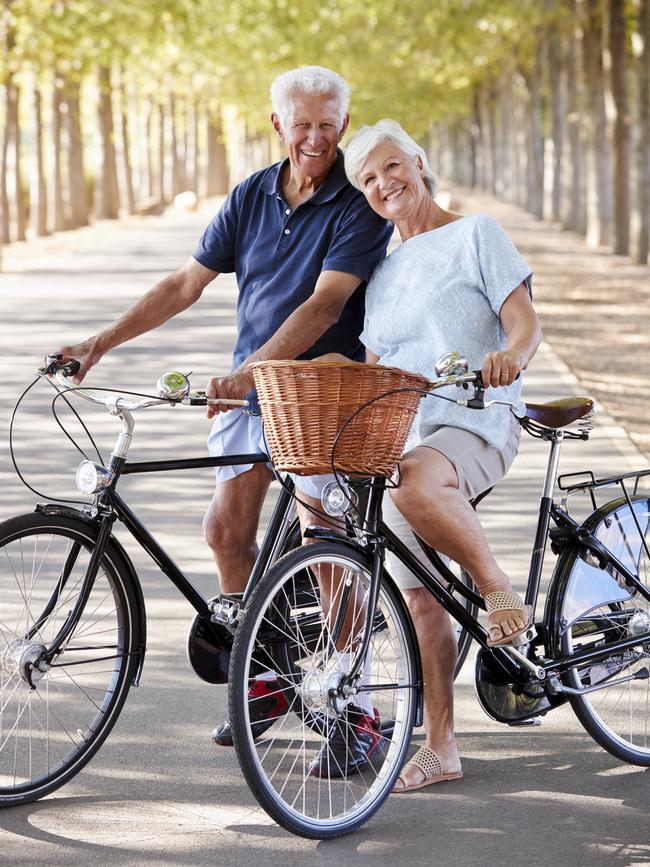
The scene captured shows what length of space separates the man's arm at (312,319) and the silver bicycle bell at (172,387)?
231mm

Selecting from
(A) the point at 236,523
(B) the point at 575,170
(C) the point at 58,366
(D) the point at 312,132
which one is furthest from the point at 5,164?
(C) the point at 58,366

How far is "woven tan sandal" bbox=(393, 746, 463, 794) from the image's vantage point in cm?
455

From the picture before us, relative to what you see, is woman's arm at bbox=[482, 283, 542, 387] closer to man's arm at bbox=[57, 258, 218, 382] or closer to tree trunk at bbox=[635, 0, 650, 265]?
man's arm at bbox=[57, 258, 218, 382]

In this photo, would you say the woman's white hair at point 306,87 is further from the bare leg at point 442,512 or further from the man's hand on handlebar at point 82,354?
the bare leg at point 442,512

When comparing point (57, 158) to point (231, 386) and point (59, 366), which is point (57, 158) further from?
point (231, 386)

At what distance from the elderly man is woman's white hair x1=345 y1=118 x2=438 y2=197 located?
17 cm

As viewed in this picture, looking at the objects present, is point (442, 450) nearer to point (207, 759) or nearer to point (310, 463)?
point (310, 463)

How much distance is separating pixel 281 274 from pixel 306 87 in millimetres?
584

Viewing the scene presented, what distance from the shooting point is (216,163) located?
241 feet

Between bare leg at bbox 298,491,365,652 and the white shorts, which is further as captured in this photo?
the white shorts

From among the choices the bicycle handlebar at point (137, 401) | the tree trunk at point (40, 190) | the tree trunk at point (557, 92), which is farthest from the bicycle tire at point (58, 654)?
the tree trunk at point (557, 92)

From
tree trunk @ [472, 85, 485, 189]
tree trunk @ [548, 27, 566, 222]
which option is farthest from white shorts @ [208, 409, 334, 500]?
tree trunk @ [472, 85, 485, 189]

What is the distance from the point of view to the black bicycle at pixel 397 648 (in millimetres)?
4203

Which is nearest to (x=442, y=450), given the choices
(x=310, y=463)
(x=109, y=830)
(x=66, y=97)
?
(x=310, y=463)
